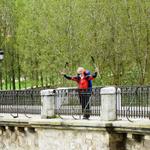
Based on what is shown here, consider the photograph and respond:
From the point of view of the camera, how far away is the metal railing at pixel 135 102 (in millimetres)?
14406

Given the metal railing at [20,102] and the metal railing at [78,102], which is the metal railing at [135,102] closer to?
the metal railing at [78,102]

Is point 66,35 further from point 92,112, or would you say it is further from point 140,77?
point 92,112

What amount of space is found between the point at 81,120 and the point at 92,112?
60 centimetres

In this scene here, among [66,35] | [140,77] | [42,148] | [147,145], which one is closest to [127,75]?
[140,77]

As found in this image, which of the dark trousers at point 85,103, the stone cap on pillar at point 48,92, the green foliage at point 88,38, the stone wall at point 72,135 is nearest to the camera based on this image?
the stone wall at point 72,135

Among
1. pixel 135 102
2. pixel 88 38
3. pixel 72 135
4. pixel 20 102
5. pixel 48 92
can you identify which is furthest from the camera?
pixel 88 38

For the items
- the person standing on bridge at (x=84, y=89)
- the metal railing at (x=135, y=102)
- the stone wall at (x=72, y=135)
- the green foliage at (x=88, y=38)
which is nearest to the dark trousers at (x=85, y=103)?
the person standing on bridge at (x=84, y=89)

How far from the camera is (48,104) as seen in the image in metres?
16.7

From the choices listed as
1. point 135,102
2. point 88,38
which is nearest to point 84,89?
point 135,102

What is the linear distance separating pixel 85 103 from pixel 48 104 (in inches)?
58.2

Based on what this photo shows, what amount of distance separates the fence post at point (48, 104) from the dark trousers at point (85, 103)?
121cm

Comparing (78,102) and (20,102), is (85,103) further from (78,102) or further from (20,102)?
(20,102)

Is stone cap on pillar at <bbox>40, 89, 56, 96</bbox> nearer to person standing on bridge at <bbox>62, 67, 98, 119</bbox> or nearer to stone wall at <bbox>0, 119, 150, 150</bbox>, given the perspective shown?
stone wall at <bbox>0, 119, 150, 150</bbox>

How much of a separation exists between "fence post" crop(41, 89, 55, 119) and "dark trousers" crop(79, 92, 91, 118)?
1207 millimetres
